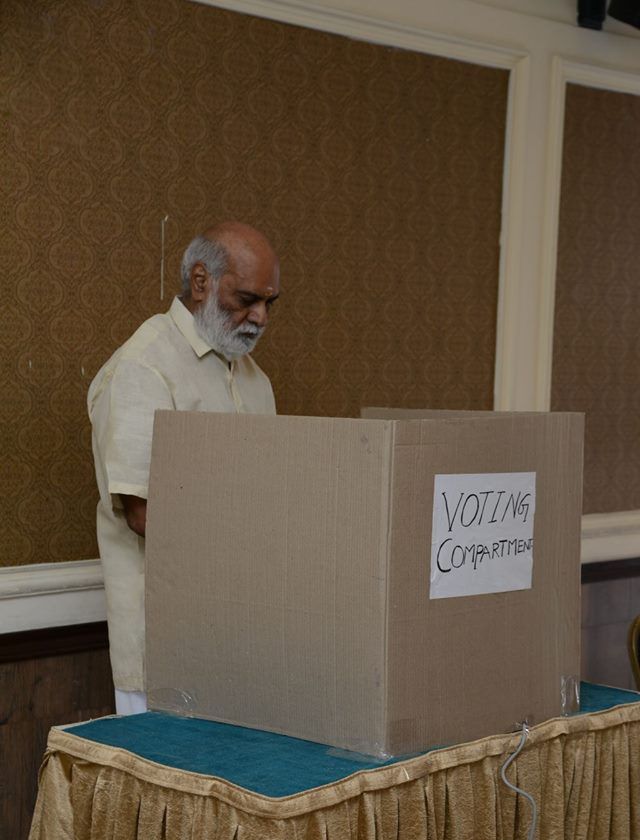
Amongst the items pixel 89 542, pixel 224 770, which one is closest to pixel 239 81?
pixel 89 542

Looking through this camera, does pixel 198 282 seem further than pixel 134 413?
Yes

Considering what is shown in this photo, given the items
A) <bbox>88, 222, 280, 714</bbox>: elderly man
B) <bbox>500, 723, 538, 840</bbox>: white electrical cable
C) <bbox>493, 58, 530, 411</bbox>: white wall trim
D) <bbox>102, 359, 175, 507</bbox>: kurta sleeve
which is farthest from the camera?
<bbox>493, 58, 530, 411</bbox>: white wall trim

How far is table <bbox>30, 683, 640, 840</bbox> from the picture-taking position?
1.38 metres

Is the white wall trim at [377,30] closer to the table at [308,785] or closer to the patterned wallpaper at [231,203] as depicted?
the patterned wallpaper at [231,203]

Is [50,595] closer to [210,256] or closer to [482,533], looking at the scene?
[210,256]

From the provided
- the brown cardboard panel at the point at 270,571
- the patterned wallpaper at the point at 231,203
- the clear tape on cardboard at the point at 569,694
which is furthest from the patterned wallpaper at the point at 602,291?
the brown cardboard panel at the point at 270,571

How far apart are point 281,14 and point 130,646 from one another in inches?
70.0

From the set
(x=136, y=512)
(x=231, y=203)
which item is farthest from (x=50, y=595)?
(x=231, y=203)

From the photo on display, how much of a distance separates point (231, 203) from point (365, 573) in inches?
68.8

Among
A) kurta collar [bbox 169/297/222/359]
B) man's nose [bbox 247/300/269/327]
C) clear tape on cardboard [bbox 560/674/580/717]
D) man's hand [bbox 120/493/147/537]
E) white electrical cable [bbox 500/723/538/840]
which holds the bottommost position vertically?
white electrical cable [bbox 500/723/538/840]

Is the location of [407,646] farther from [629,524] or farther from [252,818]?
[629,524]

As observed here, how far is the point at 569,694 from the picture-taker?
1702 millimetres

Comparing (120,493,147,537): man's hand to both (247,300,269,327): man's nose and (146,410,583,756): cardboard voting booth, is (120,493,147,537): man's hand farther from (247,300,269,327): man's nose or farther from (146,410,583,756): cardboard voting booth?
(247,300,269,327): man's nose

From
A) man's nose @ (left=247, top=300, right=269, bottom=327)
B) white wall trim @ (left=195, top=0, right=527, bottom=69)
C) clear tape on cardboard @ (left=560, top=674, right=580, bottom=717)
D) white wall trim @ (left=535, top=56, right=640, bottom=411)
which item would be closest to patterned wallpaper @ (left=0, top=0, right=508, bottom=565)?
white wall trim @ (left=195, top=0, right=527, bottom=69)
